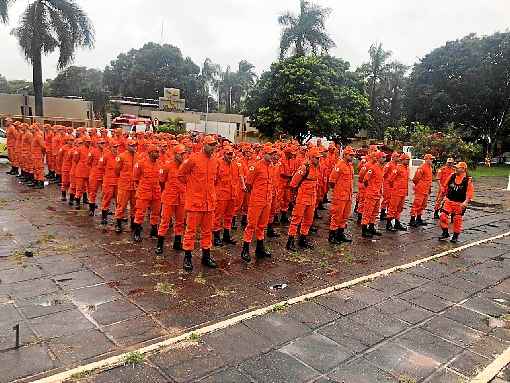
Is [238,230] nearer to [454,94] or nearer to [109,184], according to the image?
[109,184]

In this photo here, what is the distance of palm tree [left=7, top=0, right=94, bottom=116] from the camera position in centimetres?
2027

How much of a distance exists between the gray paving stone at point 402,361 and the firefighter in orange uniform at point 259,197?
273 cm

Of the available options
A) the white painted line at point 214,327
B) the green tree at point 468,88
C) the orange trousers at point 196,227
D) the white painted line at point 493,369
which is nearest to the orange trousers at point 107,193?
the orange trousers at point 196,227

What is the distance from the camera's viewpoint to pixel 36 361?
11.3ft

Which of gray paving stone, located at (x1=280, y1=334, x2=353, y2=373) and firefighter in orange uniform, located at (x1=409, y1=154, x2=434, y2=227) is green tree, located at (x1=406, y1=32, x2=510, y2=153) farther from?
→ gray paving stone, located at (x1=280, y1=334, x2=353, y2=373)

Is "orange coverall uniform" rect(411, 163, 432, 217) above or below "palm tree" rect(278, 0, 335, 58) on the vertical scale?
below

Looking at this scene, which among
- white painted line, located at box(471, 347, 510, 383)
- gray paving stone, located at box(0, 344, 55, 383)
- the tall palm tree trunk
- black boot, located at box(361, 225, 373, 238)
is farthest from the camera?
Answer: the tall palm tree trunk

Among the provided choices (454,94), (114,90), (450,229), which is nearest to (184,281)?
(450,229)

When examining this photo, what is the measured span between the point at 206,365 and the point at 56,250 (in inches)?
150

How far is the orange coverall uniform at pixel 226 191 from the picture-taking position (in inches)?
272

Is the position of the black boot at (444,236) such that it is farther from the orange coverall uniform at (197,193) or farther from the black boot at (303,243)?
the orange coverall uniform at (197,193)

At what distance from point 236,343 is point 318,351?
73cm

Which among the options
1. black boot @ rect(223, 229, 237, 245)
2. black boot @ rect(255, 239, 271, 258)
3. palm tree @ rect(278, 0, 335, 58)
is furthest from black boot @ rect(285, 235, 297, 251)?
palm tree @ rect(278, 0, 335, 58)

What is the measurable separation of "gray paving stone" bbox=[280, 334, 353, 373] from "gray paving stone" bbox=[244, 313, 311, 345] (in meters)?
0.10
